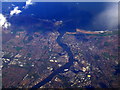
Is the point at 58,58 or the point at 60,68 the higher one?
the point at 58,58

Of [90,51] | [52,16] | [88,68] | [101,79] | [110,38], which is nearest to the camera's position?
[101,79]

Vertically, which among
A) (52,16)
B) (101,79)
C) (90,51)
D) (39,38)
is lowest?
(101,79)

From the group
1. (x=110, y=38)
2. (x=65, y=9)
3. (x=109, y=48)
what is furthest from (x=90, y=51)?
(x=65, y=9)

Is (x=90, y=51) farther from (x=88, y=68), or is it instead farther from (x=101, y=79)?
(x=101, y=79)

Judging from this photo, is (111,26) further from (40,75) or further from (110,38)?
(40,75)

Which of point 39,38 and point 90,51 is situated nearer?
point 90,51

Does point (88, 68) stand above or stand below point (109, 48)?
below

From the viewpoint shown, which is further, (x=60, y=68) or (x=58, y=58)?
(x=58, y=58)

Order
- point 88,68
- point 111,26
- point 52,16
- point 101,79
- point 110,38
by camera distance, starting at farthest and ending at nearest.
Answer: point 52,16, point 111,26, point 110,38, point 88,68, point 101,79

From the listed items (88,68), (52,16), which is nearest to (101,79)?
(88,68)
